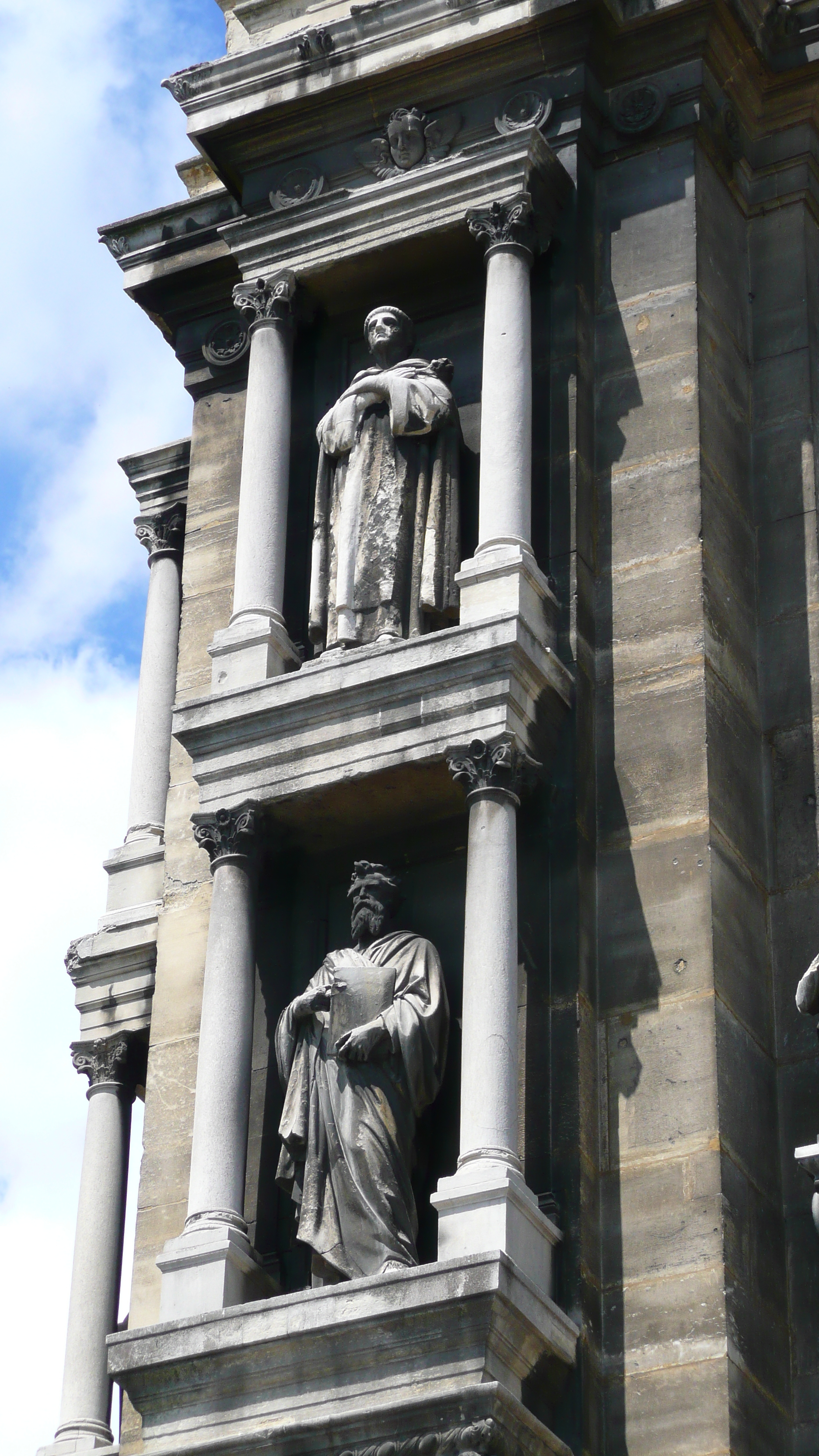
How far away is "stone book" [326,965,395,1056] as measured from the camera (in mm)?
18812

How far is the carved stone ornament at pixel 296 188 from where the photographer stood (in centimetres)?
2283

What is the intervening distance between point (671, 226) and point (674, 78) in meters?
1.30

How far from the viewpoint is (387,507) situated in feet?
68.5

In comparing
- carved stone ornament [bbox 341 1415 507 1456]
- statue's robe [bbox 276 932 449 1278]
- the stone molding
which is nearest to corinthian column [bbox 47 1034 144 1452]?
statue's robe [bbox 276 932 449 1278]

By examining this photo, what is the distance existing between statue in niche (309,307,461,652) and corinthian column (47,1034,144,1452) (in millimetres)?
4300

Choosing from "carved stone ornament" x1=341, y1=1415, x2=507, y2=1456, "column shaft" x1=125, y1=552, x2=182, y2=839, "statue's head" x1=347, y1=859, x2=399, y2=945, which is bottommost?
"carved stone ornament" x1=341, y1=1415, x2=507, y2=1456

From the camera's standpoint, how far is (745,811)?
19641mm

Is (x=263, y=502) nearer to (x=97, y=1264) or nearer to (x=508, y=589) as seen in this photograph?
(x=508, y=589)

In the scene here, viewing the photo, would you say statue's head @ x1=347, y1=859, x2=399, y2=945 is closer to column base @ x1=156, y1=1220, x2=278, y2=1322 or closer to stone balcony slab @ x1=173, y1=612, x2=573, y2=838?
stone balcony slab @ x1=173, y1=612, x2=573, y2=838

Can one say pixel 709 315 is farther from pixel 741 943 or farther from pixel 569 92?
pixel 741 943

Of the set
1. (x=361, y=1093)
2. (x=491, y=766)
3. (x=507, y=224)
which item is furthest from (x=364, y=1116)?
(x=507, y=224)

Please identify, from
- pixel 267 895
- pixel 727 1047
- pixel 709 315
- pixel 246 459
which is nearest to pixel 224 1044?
pixel 267 895

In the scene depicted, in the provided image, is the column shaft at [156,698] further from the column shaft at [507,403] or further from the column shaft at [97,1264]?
the column shaft at [507,403]

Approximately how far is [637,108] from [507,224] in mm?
1571
